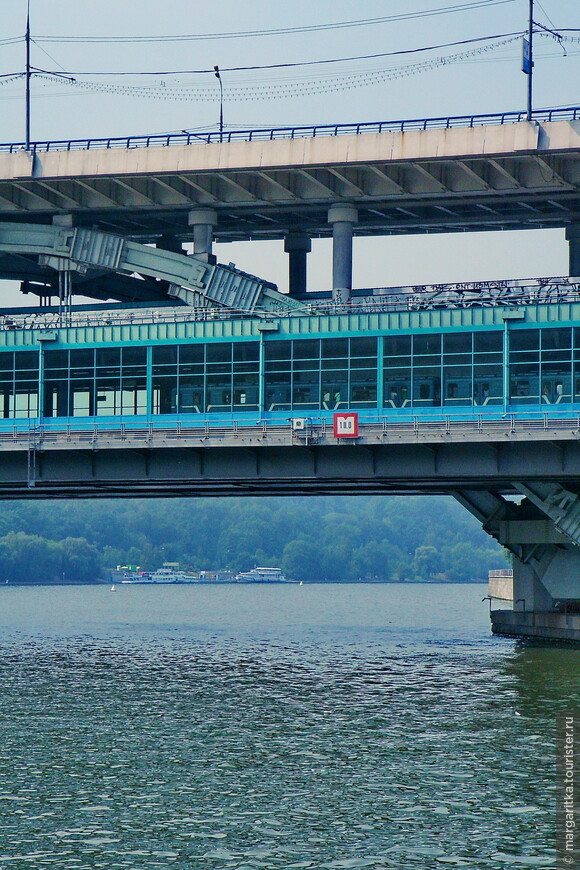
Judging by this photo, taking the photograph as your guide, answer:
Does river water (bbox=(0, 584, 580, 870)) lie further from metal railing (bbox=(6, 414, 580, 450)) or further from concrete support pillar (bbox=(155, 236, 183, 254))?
concrete support pillar (bbox=(155, 236, 183, 254))

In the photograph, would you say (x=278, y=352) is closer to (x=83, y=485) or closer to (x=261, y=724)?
(x=83, y=485)

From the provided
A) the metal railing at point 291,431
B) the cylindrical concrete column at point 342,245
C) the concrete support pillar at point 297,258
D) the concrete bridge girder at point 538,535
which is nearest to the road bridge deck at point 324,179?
the cylindrical concrete column at point 342,245

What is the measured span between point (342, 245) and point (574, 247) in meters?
20.3

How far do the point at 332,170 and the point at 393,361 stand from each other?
72.9 feet

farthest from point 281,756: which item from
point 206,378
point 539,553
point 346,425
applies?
point 539,553

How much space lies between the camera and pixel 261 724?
47.3m

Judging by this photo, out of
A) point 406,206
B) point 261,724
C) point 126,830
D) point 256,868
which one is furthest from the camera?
point 406,206

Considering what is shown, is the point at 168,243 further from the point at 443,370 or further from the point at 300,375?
the point at 443,370

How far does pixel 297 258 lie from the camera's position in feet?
353

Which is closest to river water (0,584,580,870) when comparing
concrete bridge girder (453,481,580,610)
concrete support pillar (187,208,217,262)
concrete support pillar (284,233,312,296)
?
concrete bridge girder (453,481,580,610)

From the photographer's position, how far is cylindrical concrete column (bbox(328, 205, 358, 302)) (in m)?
93.4

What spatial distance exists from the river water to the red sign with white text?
1200 cm

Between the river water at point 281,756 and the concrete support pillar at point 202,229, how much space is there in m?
30.8

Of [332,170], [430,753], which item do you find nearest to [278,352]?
[332,170]
